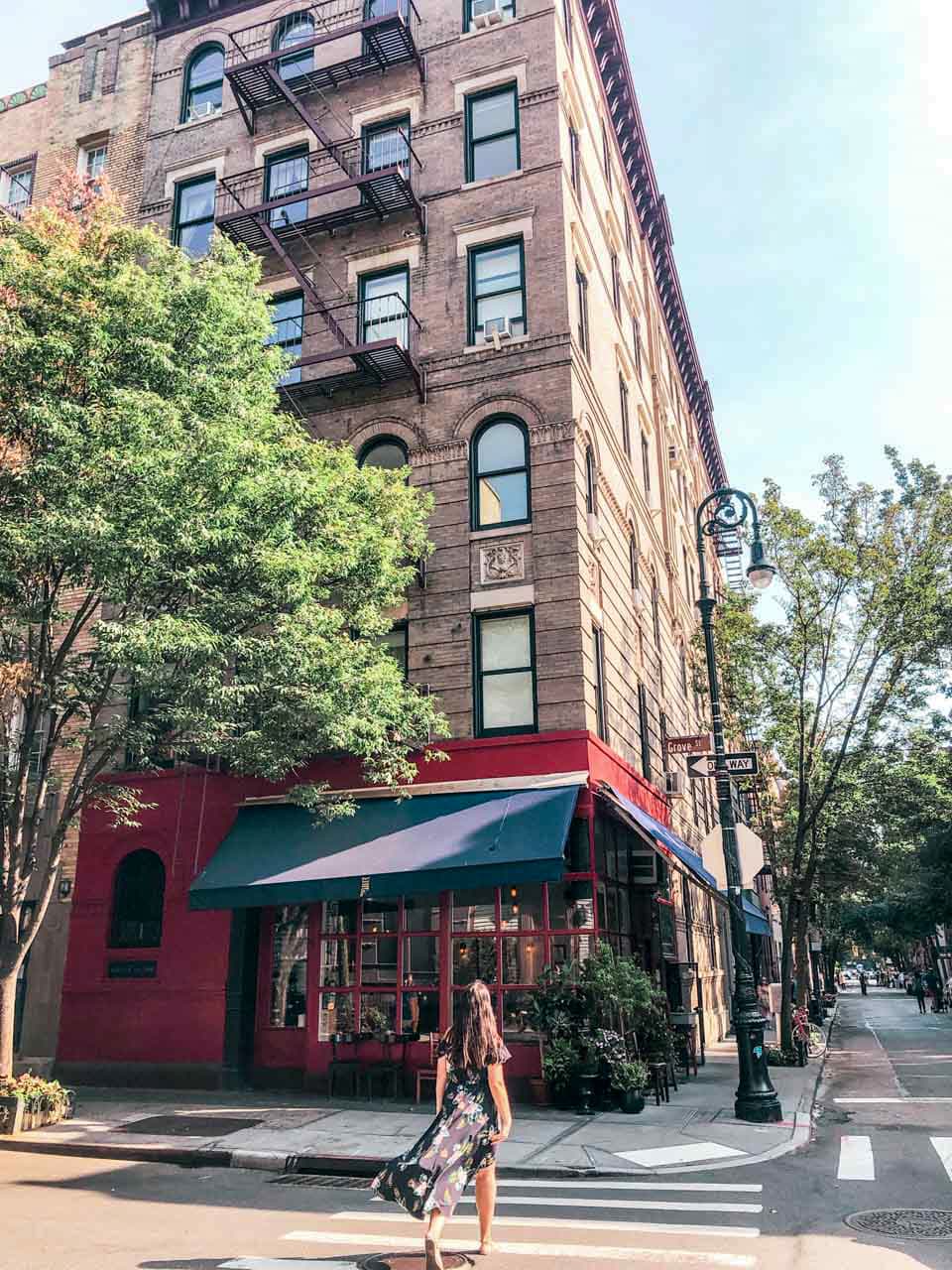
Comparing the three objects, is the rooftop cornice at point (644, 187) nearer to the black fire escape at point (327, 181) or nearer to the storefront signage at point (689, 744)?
the black fire escape at point (327, 181)

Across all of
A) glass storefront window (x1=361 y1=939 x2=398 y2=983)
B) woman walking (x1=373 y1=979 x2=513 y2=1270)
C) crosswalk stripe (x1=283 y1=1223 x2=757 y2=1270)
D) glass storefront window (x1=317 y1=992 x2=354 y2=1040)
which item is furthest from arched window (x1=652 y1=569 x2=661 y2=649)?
woman walking (x1=373 y1=979 x2=513 y2=1270)

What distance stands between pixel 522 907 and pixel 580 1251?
882 cm

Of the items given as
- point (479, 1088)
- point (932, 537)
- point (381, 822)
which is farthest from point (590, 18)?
point (479, 1088)

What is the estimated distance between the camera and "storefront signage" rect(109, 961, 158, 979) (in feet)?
57.0

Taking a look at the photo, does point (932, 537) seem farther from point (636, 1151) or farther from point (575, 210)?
point (636, 1151)

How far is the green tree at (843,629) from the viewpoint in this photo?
24141mm

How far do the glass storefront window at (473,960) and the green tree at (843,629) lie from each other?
32.9ft

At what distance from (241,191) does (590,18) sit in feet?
31.9

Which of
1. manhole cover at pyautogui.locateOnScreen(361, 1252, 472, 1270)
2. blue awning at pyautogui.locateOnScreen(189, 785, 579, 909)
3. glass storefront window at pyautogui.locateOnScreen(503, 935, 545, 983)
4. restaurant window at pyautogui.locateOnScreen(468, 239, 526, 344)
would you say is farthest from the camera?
restaurant window at pyautogui.locateOnScreen(468, 239, 526, 344)

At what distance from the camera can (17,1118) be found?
1224 centimetres

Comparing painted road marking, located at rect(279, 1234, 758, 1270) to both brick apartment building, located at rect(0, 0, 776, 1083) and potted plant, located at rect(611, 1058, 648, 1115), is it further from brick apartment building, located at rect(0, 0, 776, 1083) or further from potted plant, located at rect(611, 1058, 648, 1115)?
brick apartment building, located at rect(0, 0, 776, 1083)

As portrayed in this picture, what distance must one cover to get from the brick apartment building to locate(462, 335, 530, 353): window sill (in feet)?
0.48

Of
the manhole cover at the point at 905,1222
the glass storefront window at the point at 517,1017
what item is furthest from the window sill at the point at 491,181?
the manhole cover at the point at 905,1222

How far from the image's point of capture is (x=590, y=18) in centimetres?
2406
